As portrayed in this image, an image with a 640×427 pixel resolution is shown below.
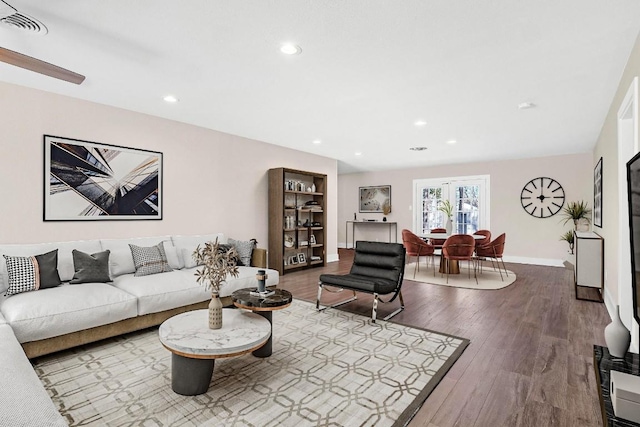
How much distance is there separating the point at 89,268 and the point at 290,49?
294cm

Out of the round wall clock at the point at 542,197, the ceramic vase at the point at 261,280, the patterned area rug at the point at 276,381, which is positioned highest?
the round wall clock at the point at 542,197

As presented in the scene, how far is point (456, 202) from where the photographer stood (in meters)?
8.76

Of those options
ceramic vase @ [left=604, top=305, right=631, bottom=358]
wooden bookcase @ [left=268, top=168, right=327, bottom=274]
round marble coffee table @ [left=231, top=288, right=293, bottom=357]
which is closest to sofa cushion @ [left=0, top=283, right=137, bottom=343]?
round marble coffee table @ [left=231, top=288, right=293, bottom=357]

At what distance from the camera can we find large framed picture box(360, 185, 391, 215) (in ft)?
32.3

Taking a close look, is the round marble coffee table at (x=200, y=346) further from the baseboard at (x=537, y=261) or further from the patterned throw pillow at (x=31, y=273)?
the baseboard at (x=537, y=261)

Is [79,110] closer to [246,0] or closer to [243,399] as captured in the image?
[246,0]

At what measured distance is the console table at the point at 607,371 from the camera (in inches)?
51.5

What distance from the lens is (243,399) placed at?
2135 millimetres

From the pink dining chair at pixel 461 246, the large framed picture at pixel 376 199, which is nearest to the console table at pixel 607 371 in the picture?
the pink dining chair at pixel 461 246

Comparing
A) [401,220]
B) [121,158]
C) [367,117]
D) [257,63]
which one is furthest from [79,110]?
[401,220]

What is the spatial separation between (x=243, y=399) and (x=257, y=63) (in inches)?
106

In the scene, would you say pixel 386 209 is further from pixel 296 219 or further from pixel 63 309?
pixel 63 309

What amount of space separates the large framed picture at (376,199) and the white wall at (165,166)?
10.7 ft

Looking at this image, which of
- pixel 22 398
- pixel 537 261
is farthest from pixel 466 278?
pixel 22 398
